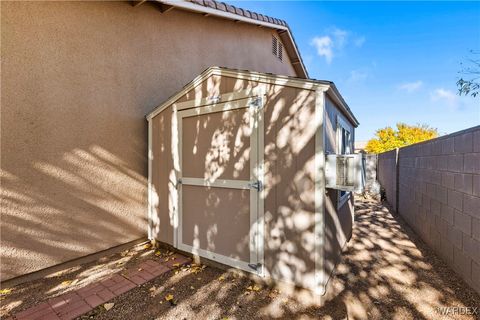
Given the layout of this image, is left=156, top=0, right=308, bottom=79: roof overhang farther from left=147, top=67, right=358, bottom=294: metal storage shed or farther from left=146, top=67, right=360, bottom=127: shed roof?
left=147, top=67, right=358, bottom=294: metal storage shed

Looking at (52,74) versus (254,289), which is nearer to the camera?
(254,289)

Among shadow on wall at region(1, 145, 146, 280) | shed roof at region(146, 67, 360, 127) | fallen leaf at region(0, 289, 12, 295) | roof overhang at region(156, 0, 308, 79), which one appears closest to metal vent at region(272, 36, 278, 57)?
roof overhang at region(156, 0, 308, 79)

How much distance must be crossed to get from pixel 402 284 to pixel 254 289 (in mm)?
1935

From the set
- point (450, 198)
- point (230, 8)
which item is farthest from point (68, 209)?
point (230, 8)

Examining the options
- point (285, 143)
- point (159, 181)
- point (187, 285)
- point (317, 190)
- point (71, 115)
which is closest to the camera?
point (317, 190)

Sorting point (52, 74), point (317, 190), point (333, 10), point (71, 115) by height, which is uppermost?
point (333, 10)

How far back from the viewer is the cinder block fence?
111 inches

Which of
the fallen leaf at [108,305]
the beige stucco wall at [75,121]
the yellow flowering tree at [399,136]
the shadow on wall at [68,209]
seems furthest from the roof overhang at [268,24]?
the yellow flowering tree at [399,136]

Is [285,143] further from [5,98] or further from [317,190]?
[5,98]

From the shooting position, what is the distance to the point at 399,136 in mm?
17375

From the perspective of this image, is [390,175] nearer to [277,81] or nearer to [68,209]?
[277,81]

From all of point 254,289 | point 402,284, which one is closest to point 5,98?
point 254,289

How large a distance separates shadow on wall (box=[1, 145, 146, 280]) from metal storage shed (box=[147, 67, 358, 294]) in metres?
0.77

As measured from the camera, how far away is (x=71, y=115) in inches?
136
